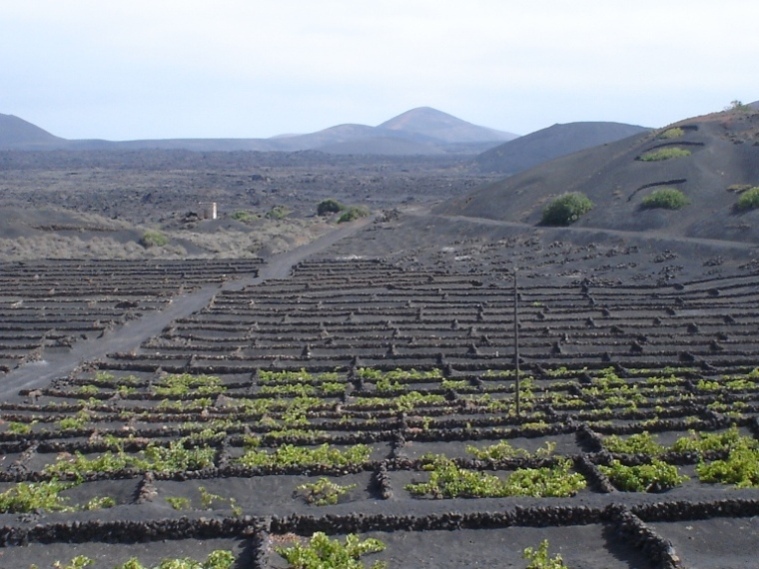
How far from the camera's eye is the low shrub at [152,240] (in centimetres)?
5975

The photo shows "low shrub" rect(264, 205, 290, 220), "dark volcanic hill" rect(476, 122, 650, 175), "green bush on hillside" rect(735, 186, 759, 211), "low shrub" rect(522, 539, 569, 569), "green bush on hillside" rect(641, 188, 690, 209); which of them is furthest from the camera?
"dark volcanic hill" rect(476, 122, 650, 175)

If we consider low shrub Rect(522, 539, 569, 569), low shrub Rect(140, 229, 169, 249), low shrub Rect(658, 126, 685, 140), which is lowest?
low shrub Rect(522, 539, 569, 569)

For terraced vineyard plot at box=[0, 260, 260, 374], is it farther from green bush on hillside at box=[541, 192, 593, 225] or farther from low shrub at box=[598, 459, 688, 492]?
green bush on hillside at box=[541, 192, 593, 225]

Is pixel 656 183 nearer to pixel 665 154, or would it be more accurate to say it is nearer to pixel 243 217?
pixel 665 154

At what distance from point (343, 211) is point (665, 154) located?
3035 centimetres

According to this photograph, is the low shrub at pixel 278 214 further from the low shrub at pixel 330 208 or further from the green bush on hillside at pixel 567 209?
the green bush on hillside at pixel 567 209

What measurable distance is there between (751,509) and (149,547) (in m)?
9.47

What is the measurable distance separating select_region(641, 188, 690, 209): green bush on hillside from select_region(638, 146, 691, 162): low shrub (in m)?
9.53

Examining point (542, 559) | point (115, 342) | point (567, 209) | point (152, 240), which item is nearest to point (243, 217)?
point (152, 240)

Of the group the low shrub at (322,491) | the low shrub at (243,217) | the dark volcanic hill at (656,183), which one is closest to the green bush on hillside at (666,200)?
the dark volcanic hill at (656,183)

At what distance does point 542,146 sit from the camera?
18700 cm

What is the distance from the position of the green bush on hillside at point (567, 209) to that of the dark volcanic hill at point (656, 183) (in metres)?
0.70

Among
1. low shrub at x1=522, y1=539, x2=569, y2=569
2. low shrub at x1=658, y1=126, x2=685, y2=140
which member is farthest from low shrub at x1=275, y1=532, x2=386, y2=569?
low shrub at x1=658, y1=126, x2=685, y2=140

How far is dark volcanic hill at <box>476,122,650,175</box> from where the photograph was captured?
17525 centimetres
